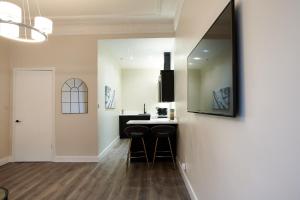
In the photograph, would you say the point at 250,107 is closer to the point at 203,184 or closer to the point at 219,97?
the point at 219,97

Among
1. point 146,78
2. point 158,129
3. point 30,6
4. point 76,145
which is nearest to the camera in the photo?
point 30,6

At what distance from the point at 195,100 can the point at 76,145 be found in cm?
360

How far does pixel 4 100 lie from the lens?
520 centimetres

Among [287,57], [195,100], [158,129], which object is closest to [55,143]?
[158,129]

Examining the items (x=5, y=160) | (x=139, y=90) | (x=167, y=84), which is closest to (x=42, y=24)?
(x=167, y=84)

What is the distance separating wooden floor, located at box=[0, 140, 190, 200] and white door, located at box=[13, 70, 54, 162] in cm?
35

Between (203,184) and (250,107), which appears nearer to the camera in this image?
(250,107)

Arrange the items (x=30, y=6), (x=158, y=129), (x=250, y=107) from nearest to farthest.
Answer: (x=250, y=107)
(x=30, y=6)
(x=158, y=129)

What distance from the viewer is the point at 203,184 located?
2.47m

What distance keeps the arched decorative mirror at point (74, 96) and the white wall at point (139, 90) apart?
424 cm

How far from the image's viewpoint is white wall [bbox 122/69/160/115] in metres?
9.56

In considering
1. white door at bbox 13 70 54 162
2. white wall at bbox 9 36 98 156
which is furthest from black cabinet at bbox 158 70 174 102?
white door at bbox 13 70 54 162

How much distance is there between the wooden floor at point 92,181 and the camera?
3387mm

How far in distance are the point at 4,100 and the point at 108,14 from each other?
294 centimetres
